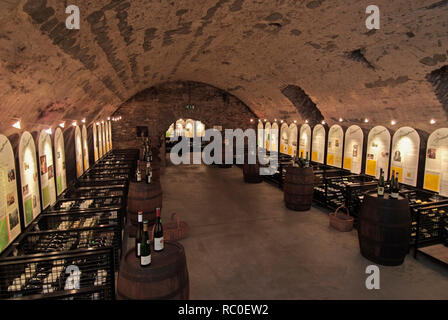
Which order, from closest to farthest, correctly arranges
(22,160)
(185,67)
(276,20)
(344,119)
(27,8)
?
(27,8) → (22,160) → (276,20) → (344,119) → (185,67)

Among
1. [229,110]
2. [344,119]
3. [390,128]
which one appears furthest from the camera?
[229,110]

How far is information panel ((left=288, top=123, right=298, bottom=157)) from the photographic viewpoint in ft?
45.1

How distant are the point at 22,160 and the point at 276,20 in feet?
16.1

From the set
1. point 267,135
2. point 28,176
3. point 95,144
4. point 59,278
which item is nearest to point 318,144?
point 267,135

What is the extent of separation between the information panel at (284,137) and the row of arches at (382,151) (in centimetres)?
81

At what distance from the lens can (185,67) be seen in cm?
1092

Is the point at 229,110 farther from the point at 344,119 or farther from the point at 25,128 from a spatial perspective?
the point at 25,128

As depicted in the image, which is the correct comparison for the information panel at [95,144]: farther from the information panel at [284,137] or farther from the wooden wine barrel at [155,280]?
the wooden wine barrel at [155,280]

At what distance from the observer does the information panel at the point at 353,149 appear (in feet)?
31.3

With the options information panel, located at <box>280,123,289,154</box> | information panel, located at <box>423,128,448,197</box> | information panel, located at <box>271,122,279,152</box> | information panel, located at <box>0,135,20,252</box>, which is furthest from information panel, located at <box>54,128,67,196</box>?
information panel, located at <box>271,122,279,152</box>

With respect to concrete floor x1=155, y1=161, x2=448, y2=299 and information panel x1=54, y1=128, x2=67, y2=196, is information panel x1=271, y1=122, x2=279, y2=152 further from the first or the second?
information panel x1=54, y1=128, x2=67, y2=196

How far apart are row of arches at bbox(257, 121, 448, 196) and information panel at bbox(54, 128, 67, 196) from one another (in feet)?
26.6

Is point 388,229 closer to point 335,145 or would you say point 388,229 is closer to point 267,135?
point 335,145
